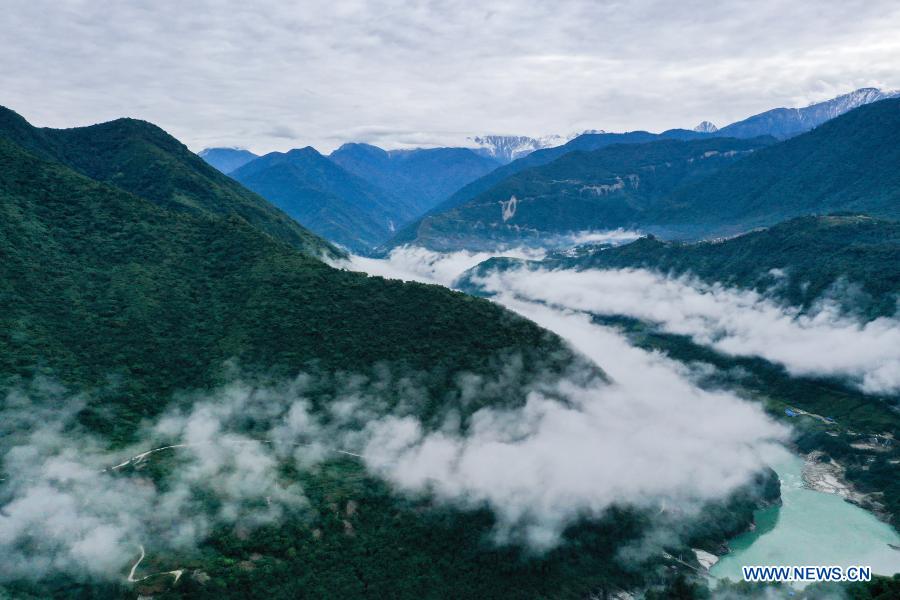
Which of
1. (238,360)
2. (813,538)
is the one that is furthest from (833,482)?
(238,360)

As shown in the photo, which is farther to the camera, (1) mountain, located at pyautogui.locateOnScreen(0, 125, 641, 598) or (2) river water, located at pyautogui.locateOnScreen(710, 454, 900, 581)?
(2) river water, located at pyautogui.locateOnScreen(710, 454, 900, 581)

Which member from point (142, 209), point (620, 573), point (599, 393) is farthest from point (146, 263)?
point (620, 573)

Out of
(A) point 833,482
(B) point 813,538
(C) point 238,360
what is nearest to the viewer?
(C) point 238,360

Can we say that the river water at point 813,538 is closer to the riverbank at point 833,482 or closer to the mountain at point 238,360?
the riverbank at point 833,482

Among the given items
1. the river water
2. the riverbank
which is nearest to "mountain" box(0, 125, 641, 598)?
the river water

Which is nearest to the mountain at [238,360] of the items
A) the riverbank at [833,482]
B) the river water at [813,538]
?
the river water at [813,538]

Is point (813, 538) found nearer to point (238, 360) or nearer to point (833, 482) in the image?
point (833, 482)

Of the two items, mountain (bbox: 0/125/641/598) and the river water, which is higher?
mountain (bbox: 0/125/641/598)

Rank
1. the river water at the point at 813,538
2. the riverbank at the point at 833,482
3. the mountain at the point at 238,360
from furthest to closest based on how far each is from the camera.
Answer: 1. the riverbank at the point at 833,482
2. the river water at the point at 813,538
3. the mountain at the point at 238,360

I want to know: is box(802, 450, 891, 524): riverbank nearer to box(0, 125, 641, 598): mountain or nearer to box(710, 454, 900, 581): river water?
box(710, 454, 900, 581): river water
